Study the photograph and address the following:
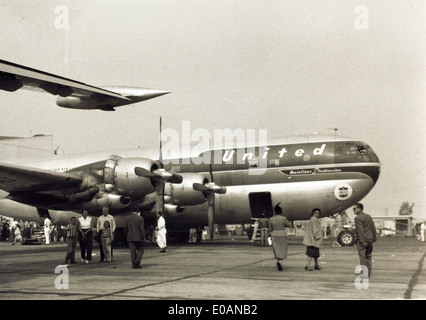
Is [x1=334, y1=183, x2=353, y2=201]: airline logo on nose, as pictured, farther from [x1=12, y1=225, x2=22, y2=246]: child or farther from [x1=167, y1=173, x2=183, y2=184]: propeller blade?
[x1=12, y1=225, x2=22, y2=246]: child

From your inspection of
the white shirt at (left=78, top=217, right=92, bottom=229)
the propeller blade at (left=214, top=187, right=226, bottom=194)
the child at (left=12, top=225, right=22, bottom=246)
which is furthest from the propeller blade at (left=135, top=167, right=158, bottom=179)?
the child at (left=12, top=225, right=22, bottom=246)

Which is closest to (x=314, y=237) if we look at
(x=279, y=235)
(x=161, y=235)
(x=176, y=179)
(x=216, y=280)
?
(x=279, y=235)

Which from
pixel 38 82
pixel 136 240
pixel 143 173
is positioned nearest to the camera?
pixel 38 82

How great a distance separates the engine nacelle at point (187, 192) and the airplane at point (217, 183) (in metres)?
0.04

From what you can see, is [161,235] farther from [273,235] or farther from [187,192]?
[273,235]

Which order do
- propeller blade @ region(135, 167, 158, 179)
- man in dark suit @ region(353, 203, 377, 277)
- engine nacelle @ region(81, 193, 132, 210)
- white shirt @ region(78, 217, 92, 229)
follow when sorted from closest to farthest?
man in dark suit @ region(353, 203, 377, 277) → white shirt @ region(78, 217, 92, 229) → propeller blade @ region(135, 167, 158, 179) → engine nacelle @ region(81, 193, 132, 210)

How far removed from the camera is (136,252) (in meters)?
13.5

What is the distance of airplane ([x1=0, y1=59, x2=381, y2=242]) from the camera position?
1948 cm

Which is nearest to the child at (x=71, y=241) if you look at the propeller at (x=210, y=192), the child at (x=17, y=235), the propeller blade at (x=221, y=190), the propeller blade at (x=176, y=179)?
the propeller blade at (x=176, y=179)

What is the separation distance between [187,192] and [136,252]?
26.7ft

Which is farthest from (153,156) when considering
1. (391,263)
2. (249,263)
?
(391,263)

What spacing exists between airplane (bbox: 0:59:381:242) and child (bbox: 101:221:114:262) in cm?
350
